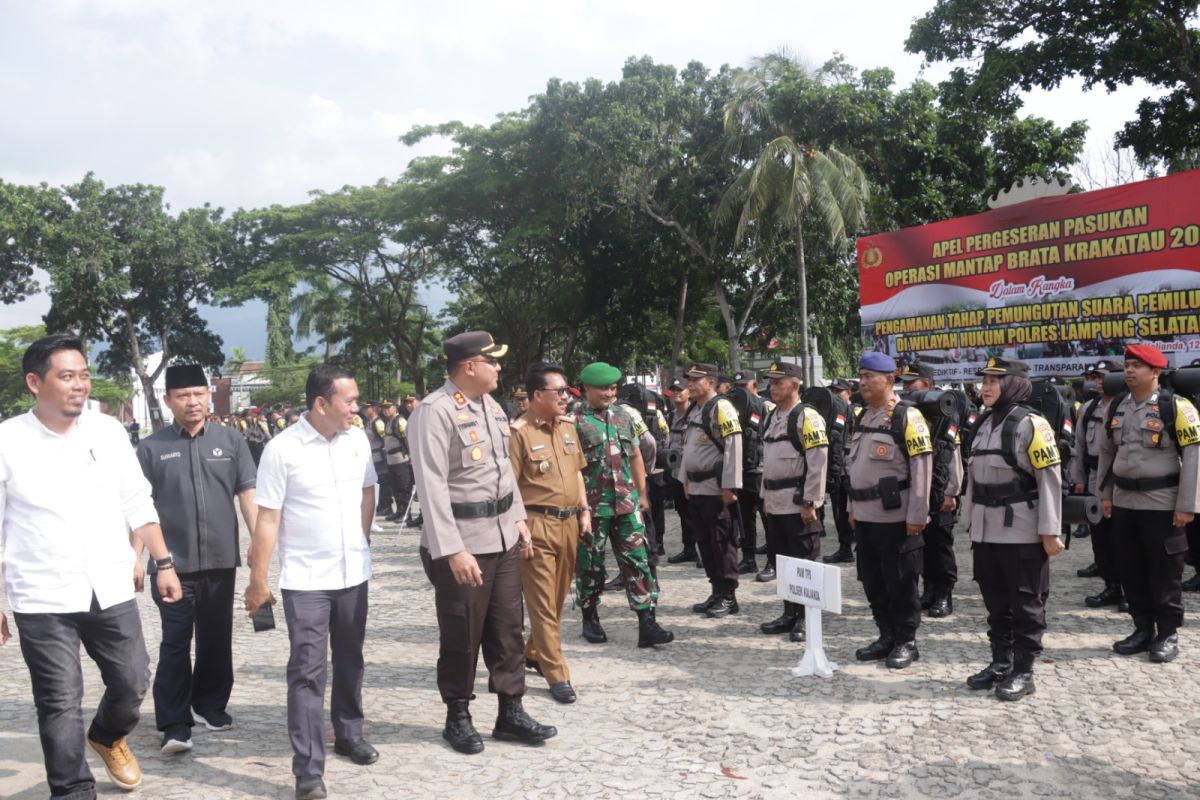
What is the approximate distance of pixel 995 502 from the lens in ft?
16.9

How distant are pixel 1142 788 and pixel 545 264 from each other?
28.2 meters

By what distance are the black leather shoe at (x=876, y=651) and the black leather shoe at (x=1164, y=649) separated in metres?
1.50

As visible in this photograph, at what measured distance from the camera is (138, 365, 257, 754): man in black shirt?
4637mm

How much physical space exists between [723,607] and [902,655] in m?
1.76

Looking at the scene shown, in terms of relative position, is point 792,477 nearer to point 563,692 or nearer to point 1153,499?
point 1153,499

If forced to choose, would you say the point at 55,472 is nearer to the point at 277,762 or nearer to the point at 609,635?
the point at 277,762

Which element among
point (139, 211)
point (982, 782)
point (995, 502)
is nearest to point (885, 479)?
point (995, 502)

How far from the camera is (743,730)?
473 centimetres

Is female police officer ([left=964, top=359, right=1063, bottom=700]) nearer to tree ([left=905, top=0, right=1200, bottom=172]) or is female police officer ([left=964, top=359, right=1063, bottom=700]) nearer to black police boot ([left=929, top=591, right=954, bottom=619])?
black police boot ([left=929, top=591, right=954, bottom=619])

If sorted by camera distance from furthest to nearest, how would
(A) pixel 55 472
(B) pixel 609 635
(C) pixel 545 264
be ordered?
(C) pixel 545 264
(B) pixel 609 635
(A) pixel 55 472

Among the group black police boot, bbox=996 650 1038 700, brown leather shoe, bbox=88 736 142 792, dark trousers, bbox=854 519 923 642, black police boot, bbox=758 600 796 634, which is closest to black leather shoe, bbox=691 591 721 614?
Result: black police boot, bbox=758 600 796 634

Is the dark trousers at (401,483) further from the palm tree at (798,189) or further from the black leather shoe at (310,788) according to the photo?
the black leather shoe at (310,788)

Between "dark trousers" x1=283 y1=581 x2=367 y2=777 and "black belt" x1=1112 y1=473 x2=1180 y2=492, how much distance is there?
182 inches

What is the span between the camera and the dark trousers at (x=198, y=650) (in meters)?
4.61
